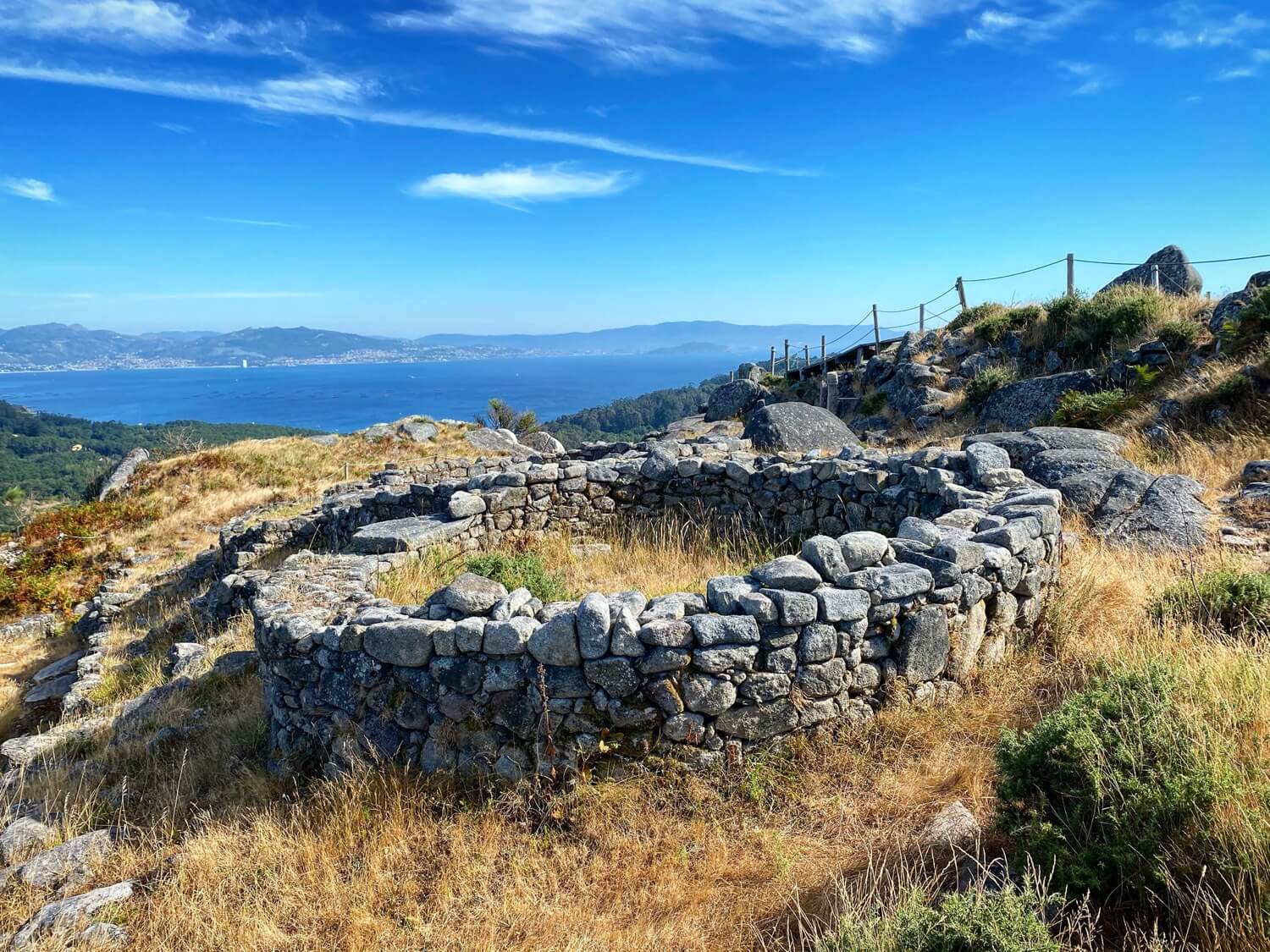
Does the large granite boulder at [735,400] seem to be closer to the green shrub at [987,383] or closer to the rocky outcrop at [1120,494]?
the green shrub at [987,383]

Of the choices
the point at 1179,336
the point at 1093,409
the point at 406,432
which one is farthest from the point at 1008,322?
the point at 406,432

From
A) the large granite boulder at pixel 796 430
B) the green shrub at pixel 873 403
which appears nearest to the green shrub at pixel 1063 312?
the green shrub at pixel 873 403

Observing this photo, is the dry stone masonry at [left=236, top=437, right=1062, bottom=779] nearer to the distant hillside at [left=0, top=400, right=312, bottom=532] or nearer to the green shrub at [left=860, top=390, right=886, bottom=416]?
the green shrub at [left=860, top=390, right=886, bottom=416]

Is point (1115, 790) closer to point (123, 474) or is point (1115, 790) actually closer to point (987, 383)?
point (987, 383)

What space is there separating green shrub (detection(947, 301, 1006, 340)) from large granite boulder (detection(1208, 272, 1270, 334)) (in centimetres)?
786

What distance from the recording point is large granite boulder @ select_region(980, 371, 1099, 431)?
16344 millimetres

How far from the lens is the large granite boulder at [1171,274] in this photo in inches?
743

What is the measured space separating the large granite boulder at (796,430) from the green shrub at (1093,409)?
4225 millimetres

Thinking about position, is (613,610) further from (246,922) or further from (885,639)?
(246,922)

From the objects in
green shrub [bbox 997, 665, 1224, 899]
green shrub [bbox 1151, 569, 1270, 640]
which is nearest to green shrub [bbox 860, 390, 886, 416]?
green shrub [bbox 1151, 569, 1270, 640]

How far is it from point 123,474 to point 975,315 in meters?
32.0

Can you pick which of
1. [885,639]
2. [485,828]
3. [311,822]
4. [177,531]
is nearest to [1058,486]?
[885,639]

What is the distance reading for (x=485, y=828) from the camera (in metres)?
4.60

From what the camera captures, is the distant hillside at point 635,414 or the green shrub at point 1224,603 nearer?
the green shrub at point 1224,603
